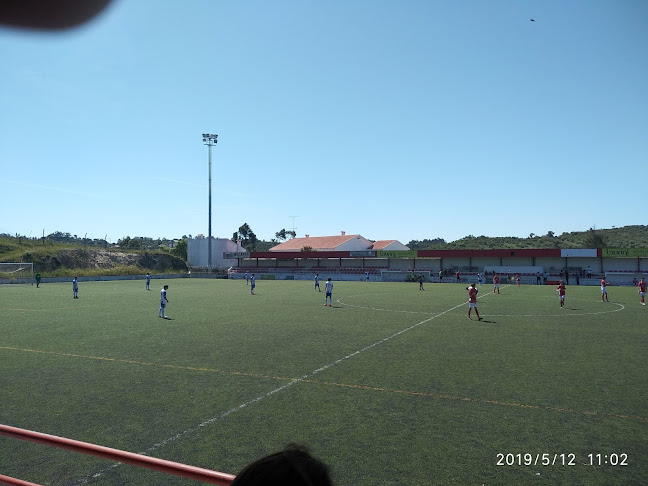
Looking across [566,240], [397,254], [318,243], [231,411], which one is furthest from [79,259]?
[566,240]

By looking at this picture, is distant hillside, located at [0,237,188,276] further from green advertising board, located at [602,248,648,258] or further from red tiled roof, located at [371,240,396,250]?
green advertising board, located at [602,248,648,258]

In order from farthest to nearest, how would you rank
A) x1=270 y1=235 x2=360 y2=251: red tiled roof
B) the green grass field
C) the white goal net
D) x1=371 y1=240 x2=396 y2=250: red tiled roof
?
x1=270 y1=235 x2=360 y2=251: red tiled roof, x1=371 y1=240 x2=396 y2=250: red tiled roof, the white goal net, the green grass field

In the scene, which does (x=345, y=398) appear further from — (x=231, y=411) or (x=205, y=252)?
(x=205, y=252)

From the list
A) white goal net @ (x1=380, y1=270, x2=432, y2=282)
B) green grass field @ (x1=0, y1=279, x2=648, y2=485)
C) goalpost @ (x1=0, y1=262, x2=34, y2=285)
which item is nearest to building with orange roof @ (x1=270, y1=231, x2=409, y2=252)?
white goal net @ (x1=380, y1=270, x2=432, y2=282)

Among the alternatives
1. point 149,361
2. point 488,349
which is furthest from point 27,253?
point 488,349

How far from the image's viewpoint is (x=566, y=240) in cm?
11625

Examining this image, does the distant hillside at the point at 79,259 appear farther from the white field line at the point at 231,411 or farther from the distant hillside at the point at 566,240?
the distant hillside at the point at 566,240

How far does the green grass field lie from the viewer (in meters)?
6.53

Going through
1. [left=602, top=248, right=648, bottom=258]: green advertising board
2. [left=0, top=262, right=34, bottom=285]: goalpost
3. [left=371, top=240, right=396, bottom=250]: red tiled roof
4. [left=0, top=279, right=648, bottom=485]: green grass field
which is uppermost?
[left=371, top=240, right=396, bottom=250]: red tiled roof

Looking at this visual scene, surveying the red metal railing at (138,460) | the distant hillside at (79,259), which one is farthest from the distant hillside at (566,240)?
the red metal railing at (138,460)

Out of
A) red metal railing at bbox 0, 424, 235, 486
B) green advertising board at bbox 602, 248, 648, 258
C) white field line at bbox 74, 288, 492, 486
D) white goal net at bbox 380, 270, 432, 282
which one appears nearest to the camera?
red metal railing at bbox 0, 424, 235, 486

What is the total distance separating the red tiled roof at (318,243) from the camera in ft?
293

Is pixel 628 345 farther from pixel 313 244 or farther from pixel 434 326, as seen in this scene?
pixel 313 244

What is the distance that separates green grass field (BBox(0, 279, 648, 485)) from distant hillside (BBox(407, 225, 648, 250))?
99145mm
